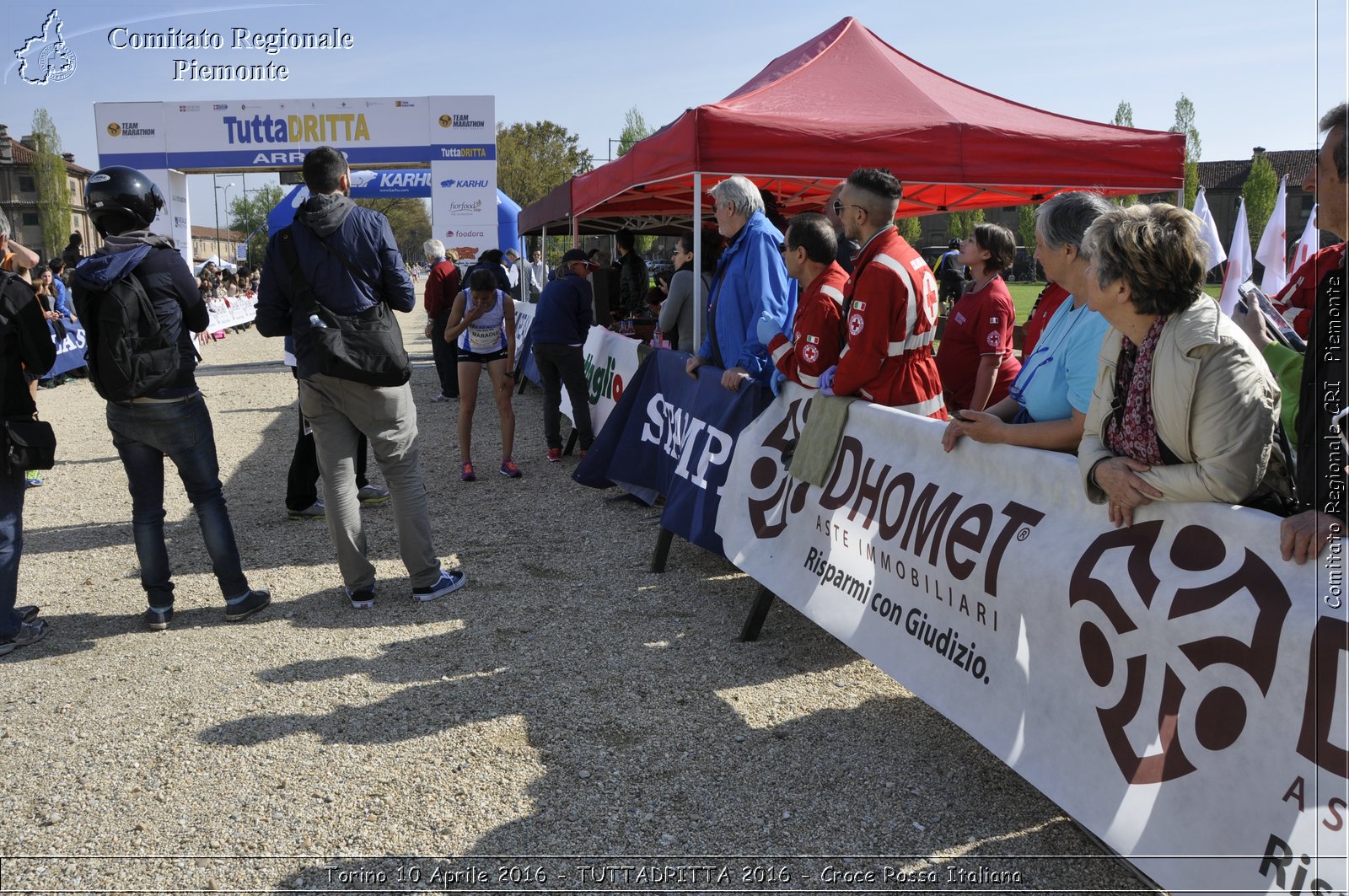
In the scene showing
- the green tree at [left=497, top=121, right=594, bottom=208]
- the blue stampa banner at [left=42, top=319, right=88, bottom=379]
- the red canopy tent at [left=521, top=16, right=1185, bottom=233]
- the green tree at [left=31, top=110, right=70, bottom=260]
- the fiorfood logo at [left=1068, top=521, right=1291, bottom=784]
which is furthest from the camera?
the green tree at [left=31, top=110, right=70, bottom=260]

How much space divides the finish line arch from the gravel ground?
569 inches

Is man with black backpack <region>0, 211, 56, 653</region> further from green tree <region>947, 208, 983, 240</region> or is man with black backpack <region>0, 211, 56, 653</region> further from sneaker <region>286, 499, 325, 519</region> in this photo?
green tree <region>947, 208, 983, 240</region>

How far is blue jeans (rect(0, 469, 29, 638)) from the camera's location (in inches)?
166

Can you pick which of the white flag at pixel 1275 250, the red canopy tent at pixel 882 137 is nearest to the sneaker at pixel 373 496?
the red canopy tent at pixel 882 137

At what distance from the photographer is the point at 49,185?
74562mm

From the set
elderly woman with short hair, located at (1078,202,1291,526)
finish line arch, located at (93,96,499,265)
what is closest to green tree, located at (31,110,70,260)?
finish line arch, located at (93,96,499,265)

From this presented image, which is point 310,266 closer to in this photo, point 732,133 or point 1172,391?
point 732,133

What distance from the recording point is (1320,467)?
2.00 metres

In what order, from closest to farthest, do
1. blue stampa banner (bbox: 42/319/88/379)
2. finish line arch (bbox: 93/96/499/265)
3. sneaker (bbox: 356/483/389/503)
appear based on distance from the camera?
sneaker (bbox: 356/483/389/503)
blue stampa banner (bbox: 42/319/88/379)
finish line arch (bbox: 93/96/499/265)

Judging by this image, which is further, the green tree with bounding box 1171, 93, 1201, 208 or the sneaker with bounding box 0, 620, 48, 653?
the green tree with bounding box 1171, 93, 1201, 208

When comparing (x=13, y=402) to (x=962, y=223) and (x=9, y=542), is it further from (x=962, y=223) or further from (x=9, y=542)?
(x=962, y=223)

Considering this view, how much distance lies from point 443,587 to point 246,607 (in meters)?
0.96

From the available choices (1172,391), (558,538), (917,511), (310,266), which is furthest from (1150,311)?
(558,538)

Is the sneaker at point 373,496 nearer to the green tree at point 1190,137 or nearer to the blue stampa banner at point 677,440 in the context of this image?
the blue stampa banner at point 677,440
